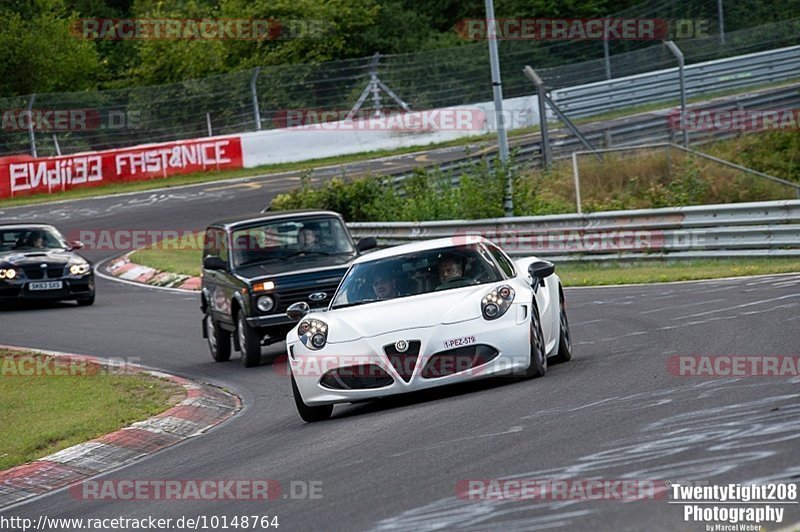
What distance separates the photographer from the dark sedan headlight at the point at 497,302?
10.1m

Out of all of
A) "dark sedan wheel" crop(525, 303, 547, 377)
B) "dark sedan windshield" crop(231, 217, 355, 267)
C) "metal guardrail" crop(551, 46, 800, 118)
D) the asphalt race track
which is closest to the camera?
the asphalt race track

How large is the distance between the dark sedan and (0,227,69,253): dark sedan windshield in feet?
0.18

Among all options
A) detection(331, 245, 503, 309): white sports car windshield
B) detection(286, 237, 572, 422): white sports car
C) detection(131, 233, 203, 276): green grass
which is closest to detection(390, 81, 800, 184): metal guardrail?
detection(131, 233, 203, 276): green grass

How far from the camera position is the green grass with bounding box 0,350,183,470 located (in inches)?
435

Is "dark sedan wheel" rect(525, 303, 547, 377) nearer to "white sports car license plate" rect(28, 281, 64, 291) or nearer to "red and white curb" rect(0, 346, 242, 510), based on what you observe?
"red and white curb" rect(0, 346, 242, 510)

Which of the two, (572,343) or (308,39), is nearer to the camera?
(572,343)

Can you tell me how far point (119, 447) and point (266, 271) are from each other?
4475 millimetres

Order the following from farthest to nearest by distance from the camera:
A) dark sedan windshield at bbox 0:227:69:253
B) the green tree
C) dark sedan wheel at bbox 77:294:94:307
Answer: the green tree → dark sedan windshield at bbox 0:227:69:253 → dark sedan wheel at bbox 77:294:94:307

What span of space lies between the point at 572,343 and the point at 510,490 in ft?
21.9


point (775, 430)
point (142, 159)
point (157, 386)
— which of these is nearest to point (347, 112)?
point (142, 159)

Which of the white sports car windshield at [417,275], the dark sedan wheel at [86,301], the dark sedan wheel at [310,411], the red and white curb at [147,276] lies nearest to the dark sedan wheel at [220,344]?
the white sports car windshield at [417,275]

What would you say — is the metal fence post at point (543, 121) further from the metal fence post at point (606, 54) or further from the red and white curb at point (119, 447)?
the red and white curb at point (119, 447)

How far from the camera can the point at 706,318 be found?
13141mm

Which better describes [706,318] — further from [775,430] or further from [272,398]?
[775,430]
